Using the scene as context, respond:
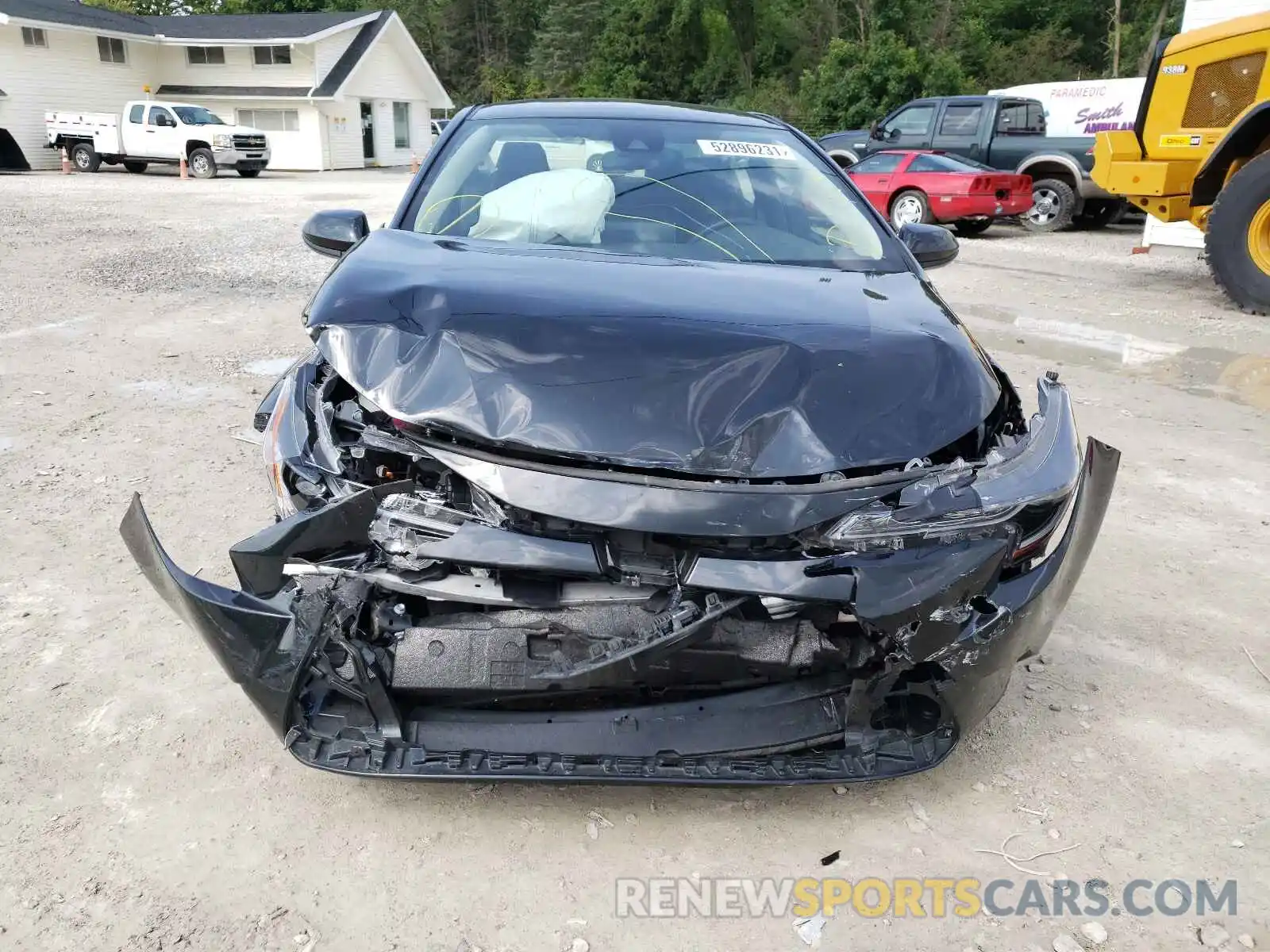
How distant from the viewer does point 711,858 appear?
7.34 ft

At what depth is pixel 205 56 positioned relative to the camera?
32406 millimetres

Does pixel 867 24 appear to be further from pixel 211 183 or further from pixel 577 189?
pixel 577 189

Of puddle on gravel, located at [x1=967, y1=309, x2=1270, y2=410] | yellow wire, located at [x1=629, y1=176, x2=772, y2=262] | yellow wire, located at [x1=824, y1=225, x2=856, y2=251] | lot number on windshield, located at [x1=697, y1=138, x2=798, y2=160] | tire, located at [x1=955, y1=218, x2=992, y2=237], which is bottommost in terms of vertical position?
tire, located at [x1=955, y1=218, x2=992, y2=237]

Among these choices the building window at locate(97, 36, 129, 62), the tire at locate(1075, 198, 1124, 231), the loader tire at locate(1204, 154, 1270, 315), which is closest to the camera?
the loader tire at locate(1204, 154, 1270, 315)

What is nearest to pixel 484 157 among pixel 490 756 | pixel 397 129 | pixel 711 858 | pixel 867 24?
pixel 490 756

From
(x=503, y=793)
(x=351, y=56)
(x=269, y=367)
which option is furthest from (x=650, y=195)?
(x=351, y=56)

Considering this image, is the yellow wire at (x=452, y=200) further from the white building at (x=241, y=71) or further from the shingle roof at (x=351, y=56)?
A: the shingle roof at (x=351, y=56)

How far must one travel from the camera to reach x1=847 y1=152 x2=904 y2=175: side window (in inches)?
551

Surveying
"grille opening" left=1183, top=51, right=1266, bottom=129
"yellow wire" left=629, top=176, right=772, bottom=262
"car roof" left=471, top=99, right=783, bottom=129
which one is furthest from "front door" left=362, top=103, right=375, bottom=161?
"yellow wire" left=629, top=176, right=772, bottom=262

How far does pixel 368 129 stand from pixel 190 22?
690cm

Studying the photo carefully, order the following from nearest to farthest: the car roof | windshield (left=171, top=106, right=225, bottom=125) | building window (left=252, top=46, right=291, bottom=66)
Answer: the car roof → windshield (left=171, top=106, right=225, bottom=125) → building window (left=252, top=46, right=291, bottom=66)

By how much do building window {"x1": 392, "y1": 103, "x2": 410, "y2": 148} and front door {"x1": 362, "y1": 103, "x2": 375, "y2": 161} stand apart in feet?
3.99

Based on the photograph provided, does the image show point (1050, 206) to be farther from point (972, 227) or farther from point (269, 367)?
point (269, 367)

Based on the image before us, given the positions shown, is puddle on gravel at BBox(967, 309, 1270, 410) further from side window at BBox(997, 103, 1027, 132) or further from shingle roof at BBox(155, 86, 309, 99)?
shingle roof at BBox(155, 86, 309, 99)
